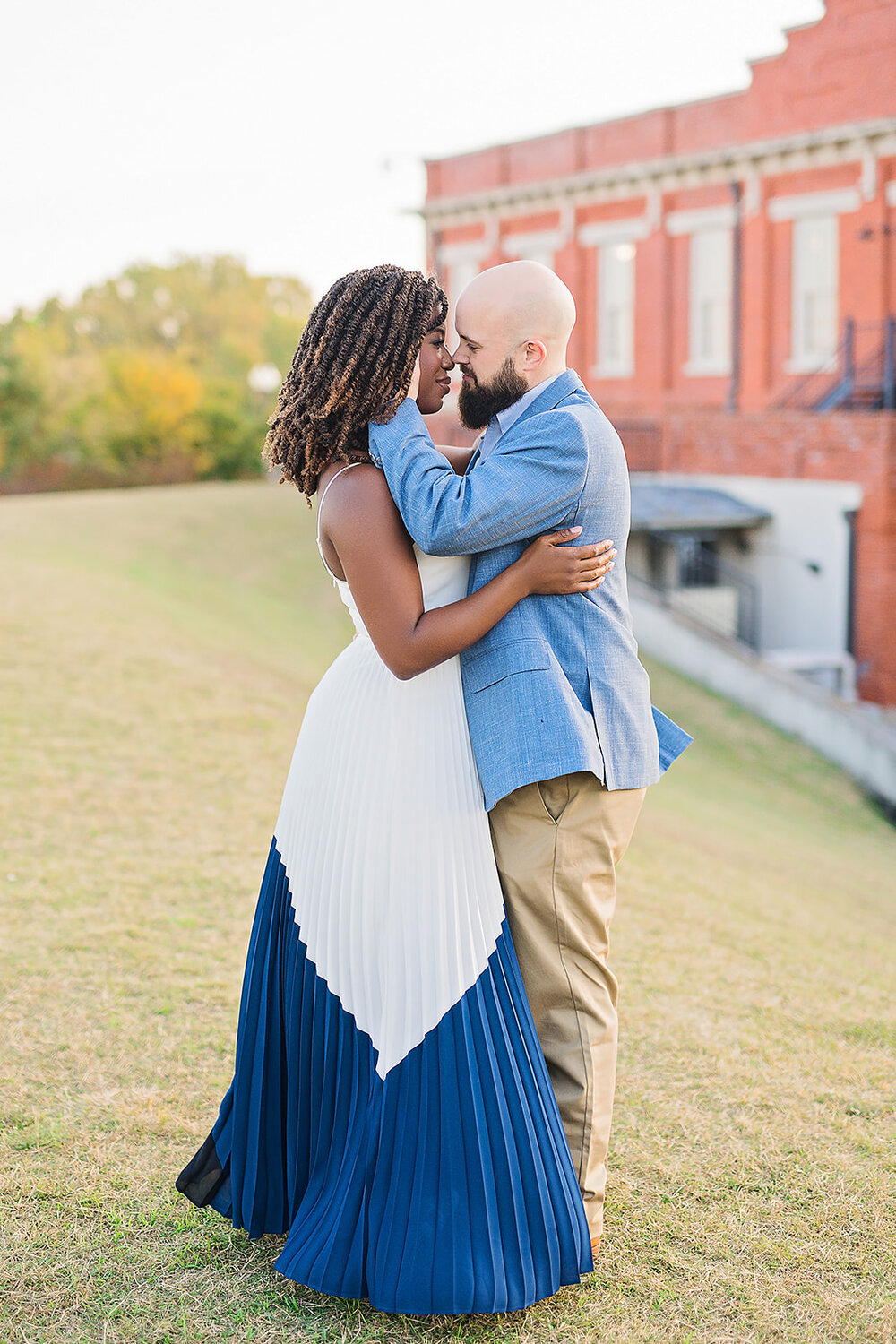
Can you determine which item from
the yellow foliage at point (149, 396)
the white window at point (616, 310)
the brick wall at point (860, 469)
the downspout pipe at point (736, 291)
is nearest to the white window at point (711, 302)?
the downspout pipe at point (736, 291)

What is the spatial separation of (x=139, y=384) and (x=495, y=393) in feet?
164

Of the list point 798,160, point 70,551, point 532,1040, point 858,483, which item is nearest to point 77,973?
point 532,1040

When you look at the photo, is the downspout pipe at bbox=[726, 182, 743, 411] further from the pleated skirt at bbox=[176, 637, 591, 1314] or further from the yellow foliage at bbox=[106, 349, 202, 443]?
the yellow foliage at bbox=[106, 349, 202, 443]

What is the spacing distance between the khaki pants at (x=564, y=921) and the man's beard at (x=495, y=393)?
898 millimetres

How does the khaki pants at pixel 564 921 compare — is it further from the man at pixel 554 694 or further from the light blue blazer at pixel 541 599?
the light blue blazer at pixel 541 599

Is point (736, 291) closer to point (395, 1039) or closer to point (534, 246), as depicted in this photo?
point (534, 246)

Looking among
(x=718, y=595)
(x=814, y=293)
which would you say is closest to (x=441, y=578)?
(x=718, y=595)

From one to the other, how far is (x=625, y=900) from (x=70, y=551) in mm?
12889

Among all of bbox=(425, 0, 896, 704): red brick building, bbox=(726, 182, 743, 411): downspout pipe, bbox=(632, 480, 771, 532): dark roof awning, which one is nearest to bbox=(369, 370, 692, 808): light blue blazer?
bbox=(632, 480, 771, 532): dark roof awning

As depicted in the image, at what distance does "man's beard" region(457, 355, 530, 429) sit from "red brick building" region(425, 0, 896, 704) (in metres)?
15.7

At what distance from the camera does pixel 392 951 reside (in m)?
2.98

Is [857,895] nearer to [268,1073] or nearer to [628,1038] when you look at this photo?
[628,1038]

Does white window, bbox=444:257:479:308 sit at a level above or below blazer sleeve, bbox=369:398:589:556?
above

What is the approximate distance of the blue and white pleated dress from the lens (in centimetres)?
283
